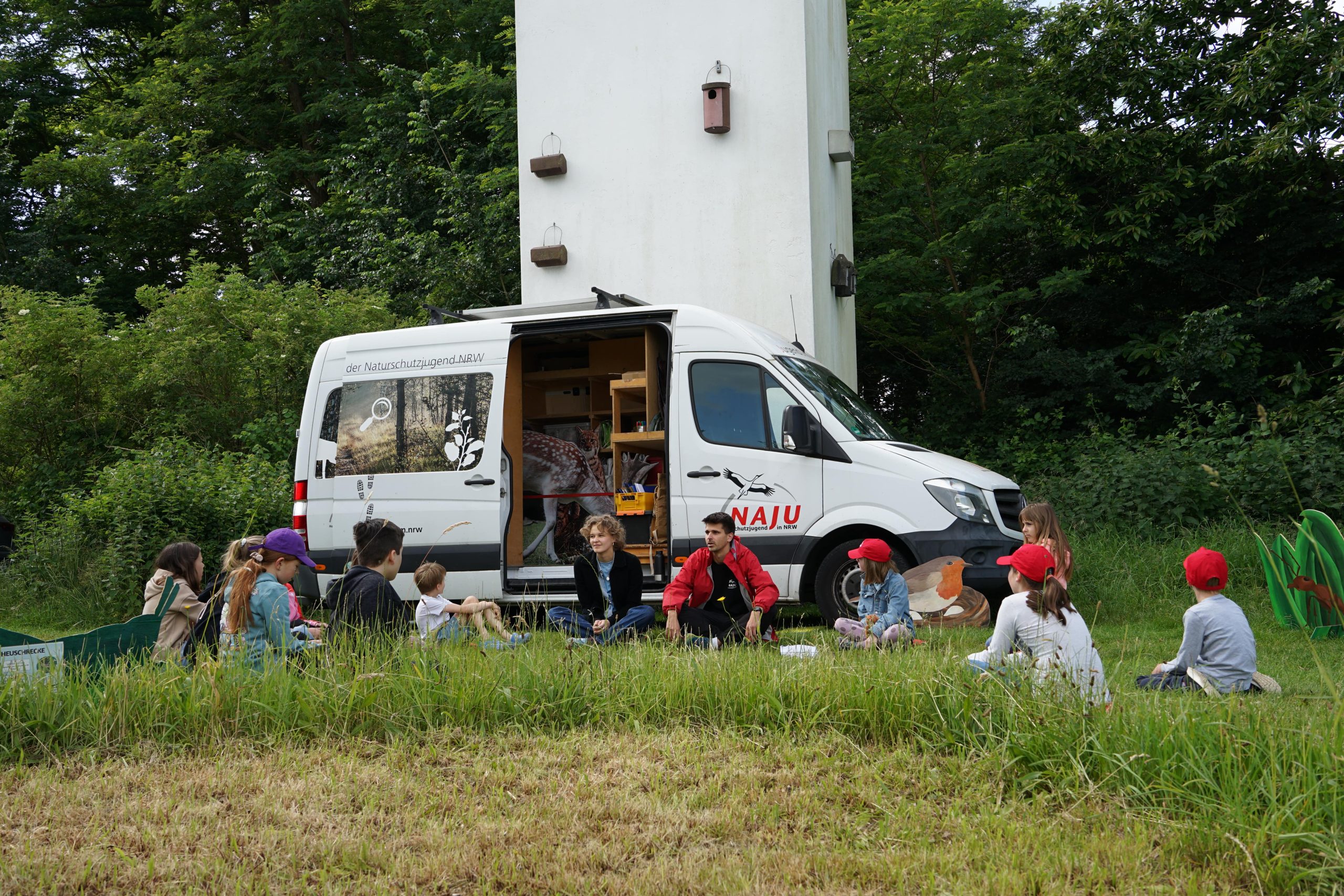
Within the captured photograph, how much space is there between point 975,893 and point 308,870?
2.10m

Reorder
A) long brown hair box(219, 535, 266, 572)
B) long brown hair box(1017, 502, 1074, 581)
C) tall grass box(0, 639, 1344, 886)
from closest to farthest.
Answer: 1. tall grass box(0, 639, 1344, 886)
2. long brown hair box(219, 535, 266, 572)
3. long brown hair box(1017, 502, 1074, 581)

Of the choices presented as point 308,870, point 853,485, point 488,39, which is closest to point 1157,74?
point 853,485

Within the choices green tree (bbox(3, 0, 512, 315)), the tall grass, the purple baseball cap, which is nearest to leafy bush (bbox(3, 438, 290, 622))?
the purple baseball cap

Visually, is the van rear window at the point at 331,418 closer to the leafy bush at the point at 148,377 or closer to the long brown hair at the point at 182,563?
the long brown hair at the point at 182,563

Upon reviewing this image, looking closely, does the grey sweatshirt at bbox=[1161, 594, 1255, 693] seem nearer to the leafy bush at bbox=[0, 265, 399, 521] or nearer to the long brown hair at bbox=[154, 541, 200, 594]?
the long brown hair at bbox=[154, 541, 200, 594]

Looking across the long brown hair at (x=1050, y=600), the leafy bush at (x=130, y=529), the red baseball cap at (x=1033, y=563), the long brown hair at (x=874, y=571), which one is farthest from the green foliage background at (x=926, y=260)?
the long brown hair at (x=1050, y=600)

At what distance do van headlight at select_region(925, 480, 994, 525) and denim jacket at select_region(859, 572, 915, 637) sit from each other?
35.6 inches

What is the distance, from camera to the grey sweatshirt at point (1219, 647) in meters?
5.90

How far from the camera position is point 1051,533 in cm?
712

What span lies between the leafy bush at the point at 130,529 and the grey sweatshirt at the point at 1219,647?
8.49 meters

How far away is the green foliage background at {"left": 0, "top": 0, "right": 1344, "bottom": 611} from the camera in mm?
13141

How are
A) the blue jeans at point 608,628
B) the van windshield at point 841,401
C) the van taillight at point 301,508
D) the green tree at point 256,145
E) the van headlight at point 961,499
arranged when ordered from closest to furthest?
1. the blue jeans at point 608,628
2. the van headlight at point 961,499
3. the van windshield at point 841,401
4. the van taillight at point 301,508
5. the green tree at point 256,145

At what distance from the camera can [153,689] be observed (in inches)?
200

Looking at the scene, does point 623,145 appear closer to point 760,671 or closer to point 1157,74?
point 1157,74
